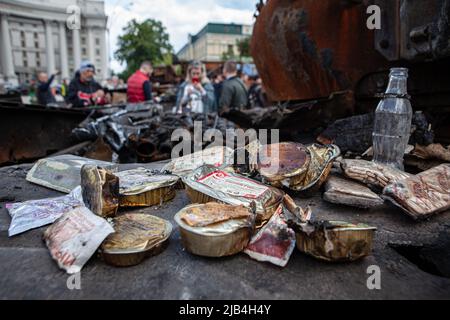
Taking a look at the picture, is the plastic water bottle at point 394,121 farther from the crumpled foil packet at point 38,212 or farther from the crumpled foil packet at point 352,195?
the crumpled foil packet at point 38,212

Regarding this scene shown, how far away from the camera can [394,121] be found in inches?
74.6

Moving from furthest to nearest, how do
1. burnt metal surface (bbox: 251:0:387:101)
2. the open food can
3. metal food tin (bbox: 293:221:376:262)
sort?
burnt metal surface (bbox: 251:0:387:101) < the open food can < metal food tin (bbox: 293:221:376:262)

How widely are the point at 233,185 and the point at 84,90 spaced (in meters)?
5.57

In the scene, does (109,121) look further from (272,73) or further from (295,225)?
(295,225)

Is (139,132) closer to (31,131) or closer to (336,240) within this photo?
(31,131)

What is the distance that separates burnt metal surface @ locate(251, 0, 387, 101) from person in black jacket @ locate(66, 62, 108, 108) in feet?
11.7

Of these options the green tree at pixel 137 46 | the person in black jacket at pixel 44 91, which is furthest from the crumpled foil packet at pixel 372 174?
the green tree at pixel 137 46

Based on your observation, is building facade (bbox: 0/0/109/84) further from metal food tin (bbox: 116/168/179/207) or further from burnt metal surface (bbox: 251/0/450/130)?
metal food tin (bbox: 116/168/179/207)

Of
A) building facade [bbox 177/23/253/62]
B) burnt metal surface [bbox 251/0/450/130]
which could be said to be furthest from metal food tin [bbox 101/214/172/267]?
building facade [bbox 177/23/253/62]

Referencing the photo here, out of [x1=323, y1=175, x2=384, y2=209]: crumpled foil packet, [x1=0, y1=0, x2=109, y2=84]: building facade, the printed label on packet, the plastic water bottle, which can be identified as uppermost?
[x1=0, y1=0, x2=109, y2=84]: building facade

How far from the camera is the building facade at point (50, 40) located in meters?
42.1

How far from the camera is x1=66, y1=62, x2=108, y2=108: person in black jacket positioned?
604 centimetres

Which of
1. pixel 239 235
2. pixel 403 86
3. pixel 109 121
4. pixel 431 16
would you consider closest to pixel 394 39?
pixel 431 16
